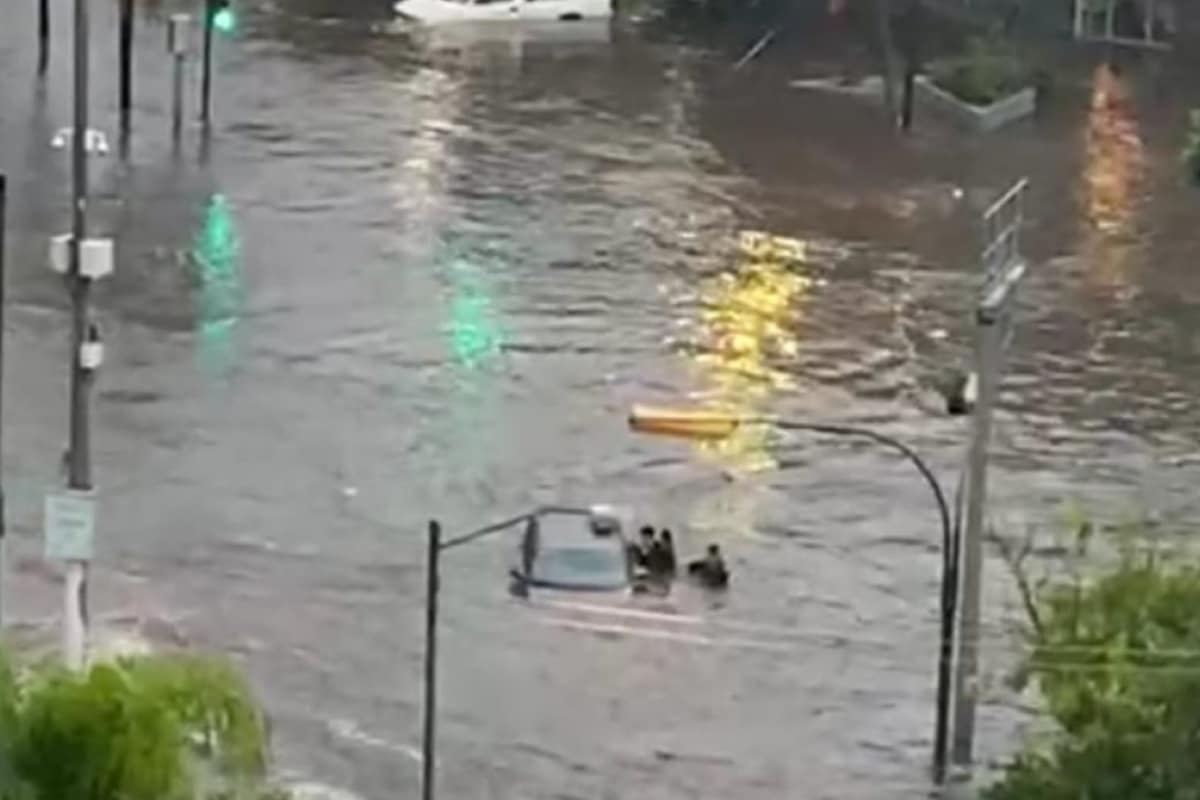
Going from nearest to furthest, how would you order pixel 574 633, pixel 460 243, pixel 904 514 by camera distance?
pixel 574 633 → pixel 904 514 → pixel 460 243

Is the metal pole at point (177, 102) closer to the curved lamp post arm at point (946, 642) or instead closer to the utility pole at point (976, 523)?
the curved lamp post arm at point (946, 642)

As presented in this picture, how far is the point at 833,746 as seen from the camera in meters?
31.4

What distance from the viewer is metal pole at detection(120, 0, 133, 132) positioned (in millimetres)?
57688

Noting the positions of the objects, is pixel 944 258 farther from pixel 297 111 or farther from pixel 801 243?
pixel 297 111

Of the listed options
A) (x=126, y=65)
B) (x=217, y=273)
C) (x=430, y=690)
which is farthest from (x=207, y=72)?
(x=430, y=690)

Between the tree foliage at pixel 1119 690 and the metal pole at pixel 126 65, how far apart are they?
109 ft

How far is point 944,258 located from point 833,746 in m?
20.1

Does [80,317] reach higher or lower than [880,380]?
higher

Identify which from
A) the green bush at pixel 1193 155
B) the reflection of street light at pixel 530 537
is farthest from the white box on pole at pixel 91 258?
the green bush at pixel 1193 155

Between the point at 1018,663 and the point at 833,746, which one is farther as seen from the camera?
the point at 833,746

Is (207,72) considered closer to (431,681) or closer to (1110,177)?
(1110,177)

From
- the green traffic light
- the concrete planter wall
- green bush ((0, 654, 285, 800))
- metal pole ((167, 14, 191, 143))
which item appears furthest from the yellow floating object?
the green traffic light

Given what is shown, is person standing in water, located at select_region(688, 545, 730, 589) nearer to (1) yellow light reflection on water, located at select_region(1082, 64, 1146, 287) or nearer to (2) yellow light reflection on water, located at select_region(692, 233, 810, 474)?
(2) yellow light reflection on water, located at select_region(692, 233, 810, 474)

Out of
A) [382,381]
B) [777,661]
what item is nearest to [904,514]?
[777,661]
